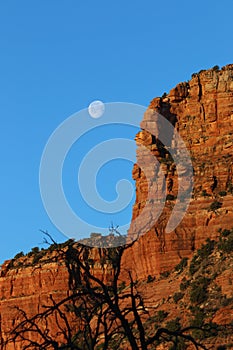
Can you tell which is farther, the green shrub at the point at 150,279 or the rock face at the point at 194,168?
the rock face at the point at 194,168

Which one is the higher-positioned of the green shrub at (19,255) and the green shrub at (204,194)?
the green shrub at (19,255)

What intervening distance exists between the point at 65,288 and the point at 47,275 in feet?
16.1

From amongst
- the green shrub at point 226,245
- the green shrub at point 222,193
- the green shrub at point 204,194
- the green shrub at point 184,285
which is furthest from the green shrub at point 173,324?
the green shrub at point 204,194

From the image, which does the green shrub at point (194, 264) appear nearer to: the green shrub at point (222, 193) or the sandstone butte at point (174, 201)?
the sandstone butte at point (174, 201)

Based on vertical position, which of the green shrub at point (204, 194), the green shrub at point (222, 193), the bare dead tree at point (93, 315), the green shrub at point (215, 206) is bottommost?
the bare dead tree at point (93, 315)

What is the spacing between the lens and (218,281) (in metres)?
102

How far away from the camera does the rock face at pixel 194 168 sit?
117 meters

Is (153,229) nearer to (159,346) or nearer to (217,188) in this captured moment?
(217,188)

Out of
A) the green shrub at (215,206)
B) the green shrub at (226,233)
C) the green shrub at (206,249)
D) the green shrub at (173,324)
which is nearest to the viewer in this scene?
the green shrub at (173,324)

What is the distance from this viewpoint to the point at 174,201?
394 feet

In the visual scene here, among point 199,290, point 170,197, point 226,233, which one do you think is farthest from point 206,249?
point 170,197

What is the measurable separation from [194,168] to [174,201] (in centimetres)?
741

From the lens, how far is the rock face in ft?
382

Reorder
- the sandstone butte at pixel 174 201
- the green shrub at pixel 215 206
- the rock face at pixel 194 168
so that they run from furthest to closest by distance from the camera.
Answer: the rock face at pixel 194 168, the sandstone butte at pixel 174 201, the green shrub at pixel 215 206
